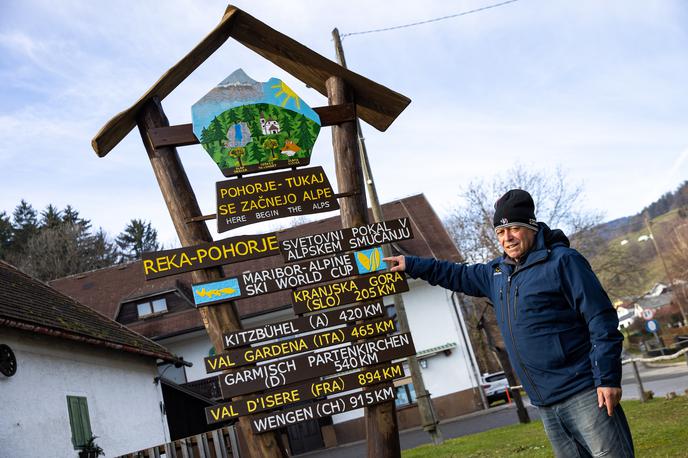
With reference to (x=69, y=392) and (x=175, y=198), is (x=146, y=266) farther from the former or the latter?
(x=69, y=392)

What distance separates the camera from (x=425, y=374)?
3100 centimetres

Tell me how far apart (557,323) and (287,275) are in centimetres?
356

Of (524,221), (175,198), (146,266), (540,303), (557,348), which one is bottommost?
(557,348)

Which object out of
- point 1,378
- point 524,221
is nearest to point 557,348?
point 524,221

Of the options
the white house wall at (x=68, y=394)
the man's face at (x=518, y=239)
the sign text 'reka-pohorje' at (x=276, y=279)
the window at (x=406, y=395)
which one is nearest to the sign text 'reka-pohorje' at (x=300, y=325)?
the sign text 'reka-pohorje' at (x=276, y=279)

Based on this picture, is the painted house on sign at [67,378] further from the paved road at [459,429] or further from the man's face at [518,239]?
the man's face at [518,239]

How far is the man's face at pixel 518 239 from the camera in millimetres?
4684

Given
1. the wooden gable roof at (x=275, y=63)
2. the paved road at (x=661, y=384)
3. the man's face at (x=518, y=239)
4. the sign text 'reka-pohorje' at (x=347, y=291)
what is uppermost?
the wooden gable roof at (x=275, y=63)

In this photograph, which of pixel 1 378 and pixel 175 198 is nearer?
pixel 175 198

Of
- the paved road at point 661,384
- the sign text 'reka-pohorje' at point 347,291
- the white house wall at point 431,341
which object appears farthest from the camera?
the white house wall at point 431,341

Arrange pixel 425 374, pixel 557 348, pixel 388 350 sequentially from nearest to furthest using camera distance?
pixel 557 348, pixel 388 350, pixel 425 374

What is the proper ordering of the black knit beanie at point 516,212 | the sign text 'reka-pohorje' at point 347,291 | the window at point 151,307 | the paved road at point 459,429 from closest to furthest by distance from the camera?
the black knit beanie at point 516,212 → the sign text 'reka-pohorje' at point 347,291 → the paved road at point 459,429 → the window at point 151,307

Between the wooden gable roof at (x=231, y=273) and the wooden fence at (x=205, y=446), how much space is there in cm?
1903

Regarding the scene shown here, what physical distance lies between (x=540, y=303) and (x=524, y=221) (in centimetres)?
54
